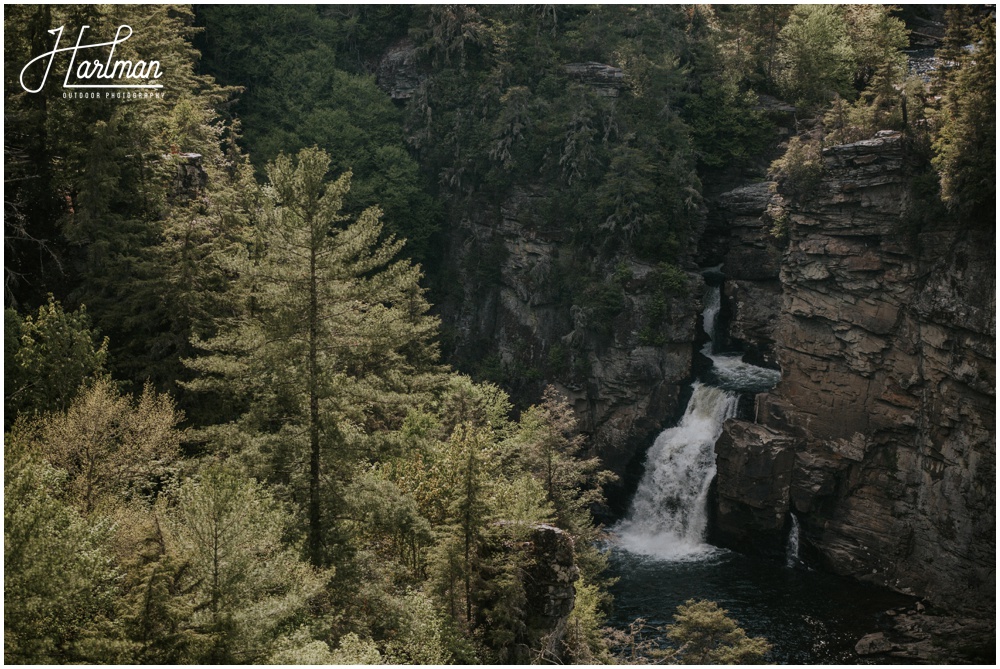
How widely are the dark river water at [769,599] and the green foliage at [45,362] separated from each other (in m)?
21.4

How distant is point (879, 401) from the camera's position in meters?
35.0

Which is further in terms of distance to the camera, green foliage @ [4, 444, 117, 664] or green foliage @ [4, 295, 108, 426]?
green foliage @ [4, 295, 108, 426]

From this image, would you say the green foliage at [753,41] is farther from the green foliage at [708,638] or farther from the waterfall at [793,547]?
the green foliage at [708,638]

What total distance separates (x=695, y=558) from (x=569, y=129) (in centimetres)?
2424

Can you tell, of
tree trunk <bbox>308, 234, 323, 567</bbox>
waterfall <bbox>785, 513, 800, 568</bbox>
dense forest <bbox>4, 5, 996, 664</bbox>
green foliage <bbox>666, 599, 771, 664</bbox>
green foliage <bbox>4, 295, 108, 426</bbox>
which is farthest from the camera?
waterfall <bbox>785, 513, 800, 568</bbox>

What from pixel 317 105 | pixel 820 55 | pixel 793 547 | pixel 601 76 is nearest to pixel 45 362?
pixel 793 547

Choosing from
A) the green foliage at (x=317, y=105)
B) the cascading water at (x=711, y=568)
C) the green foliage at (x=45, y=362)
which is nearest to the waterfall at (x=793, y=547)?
the cascading water at (x=711, y=568)

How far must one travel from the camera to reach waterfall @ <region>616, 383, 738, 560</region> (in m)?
38.5

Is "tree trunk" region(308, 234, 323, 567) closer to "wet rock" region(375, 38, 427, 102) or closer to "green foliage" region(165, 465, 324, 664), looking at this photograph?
"green foliage" region(165, 465, 324, 664)

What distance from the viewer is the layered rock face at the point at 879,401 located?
102 ft

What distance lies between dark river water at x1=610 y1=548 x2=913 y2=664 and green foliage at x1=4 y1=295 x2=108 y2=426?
21441 mm

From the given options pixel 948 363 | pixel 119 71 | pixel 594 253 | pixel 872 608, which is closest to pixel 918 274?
pixel 948 363

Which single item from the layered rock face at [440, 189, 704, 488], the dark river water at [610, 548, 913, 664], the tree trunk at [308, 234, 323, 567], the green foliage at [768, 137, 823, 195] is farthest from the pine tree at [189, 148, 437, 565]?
the layered rock face at [440, 189, 704, 488]

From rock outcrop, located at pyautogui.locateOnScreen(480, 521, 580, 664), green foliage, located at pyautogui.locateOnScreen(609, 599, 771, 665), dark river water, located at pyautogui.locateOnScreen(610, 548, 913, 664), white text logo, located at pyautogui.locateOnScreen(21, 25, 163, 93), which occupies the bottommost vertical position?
dark river water, located at pyautogui.locateOnScreen(610, 548, 913, 664)
